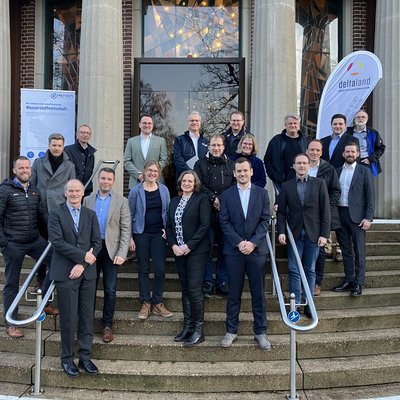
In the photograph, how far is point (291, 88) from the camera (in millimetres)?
7633

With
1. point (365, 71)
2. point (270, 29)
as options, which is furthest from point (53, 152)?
point (365, 71)

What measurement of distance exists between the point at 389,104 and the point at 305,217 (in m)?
4.89

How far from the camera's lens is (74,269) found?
4133 mm

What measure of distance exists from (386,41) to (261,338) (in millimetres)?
6809

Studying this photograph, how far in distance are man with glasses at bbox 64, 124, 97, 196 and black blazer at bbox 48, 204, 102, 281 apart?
214 cm

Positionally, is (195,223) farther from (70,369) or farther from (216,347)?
(70,369)

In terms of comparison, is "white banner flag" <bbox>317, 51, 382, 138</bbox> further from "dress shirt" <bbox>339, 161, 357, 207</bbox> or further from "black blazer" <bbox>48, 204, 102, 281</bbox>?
"black blazer" <bbox>48, 204, 102, 281</bbox>

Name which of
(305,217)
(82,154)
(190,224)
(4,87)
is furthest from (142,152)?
(4,87)

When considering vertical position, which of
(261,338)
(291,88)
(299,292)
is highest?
(291,88)

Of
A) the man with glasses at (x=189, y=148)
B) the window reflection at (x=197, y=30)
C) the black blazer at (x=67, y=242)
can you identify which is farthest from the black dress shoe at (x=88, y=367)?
the window reflection at (x=197, y=30)

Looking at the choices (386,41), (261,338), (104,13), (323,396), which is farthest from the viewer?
(386,41)

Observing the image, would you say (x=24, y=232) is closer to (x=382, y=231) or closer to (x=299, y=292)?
(x=299, y=292)

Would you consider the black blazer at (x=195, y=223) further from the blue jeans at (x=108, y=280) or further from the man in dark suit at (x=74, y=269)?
the man in dark suit at (x=74, y=269)

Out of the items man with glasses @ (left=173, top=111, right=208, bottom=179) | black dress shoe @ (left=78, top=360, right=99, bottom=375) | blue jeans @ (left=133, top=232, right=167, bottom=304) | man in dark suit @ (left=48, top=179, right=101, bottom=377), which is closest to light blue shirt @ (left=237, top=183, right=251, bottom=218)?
blue jeans @ (left=133, top=232, right=167, bottom=304)
